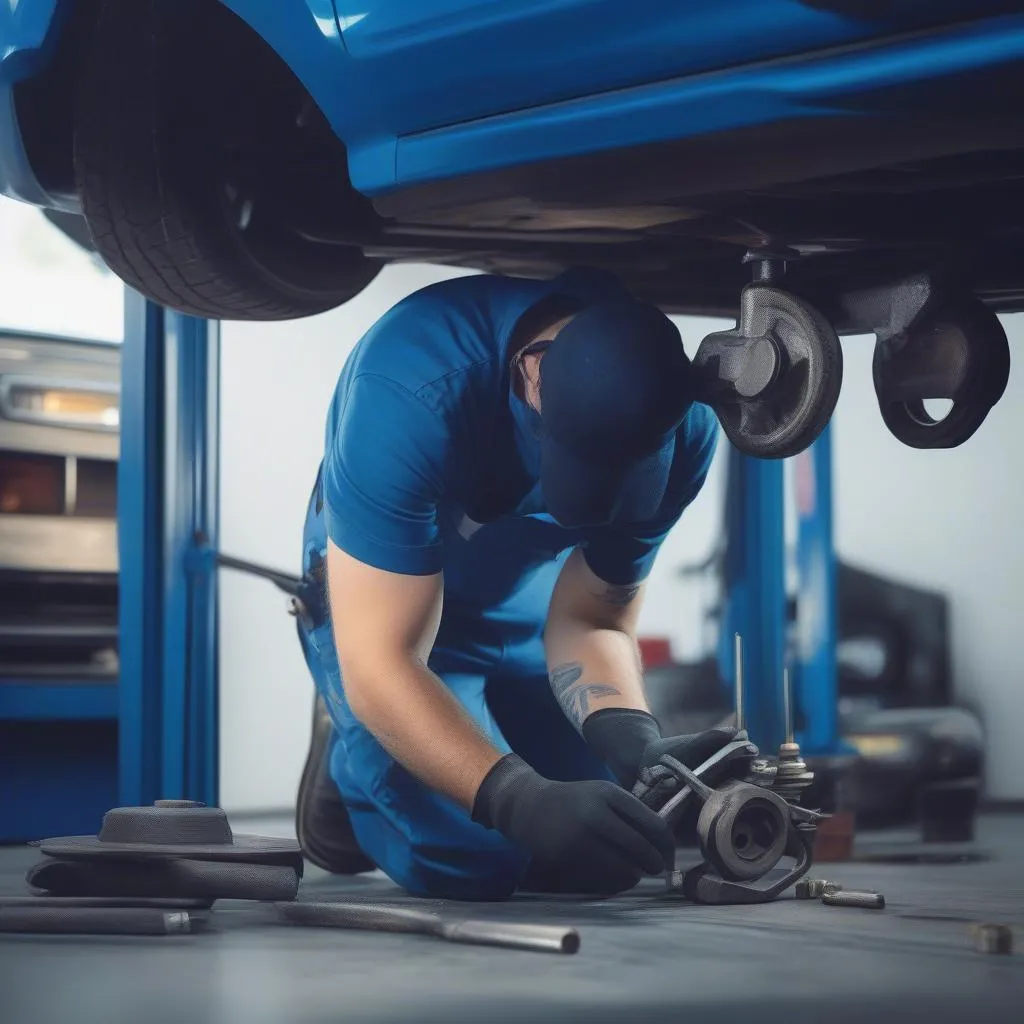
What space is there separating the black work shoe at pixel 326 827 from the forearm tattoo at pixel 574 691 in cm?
41

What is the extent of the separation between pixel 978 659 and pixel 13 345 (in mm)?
2920

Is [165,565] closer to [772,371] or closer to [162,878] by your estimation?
[162,878]

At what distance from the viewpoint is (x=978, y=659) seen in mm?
4480

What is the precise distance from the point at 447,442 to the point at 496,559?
39 centimetres

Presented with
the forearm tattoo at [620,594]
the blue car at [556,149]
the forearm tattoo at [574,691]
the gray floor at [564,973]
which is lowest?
the gray floor at [564,973]

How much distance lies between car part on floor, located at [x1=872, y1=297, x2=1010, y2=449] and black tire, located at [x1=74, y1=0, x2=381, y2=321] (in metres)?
0.77

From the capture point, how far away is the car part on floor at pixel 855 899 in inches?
69.5

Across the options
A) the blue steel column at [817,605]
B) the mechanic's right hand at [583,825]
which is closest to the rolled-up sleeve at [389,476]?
the mechanic's right hand at [583,825]

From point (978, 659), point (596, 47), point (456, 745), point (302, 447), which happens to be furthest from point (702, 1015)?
point (978, 659)

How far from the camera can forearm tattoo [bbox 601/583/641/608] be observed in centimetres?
219

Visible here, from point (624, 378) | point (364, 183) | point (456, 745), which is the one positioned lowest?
point (456, 745)

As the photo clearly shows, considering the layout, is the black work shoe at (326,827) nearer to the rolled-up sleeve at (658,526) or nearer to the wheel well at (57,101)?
the rolled-up sleeve at (658,526)

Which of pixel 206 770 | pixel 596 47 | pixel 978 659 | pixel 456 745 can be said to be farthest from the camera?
pixel 978 659

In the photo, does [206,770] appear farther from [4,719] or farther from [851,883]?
[851,883]
